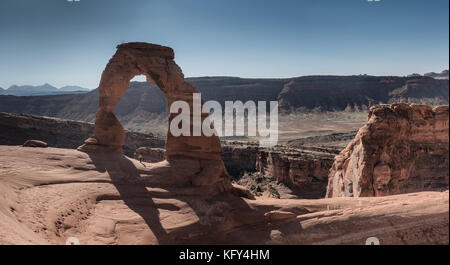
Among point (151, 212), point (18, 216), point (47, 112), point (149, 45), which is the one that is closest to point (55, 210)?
point (18, 216)

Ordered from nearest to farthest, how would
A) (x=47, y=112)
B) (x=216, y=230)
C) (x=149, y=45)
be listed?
(x=216, y=230) → (x=149, y=45) → (x=47, y=112)

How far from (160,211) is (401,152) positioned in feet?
43.7

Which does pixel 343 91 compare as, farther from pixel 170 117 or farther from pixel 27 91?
pixel 170 117

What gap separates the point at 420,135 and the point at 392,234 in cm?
1020

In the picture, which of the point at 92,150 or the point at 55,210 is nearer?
the point at 55,210

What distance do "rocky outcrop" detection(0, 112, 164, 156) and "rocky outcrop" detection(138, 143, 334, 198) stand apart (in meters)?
5.68

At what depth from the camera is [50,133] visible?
38750 mm

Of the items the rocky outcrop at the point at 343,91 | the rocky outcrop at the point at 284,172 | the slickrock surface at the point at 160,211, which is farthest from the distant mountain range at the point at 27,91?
the rocky outcrop at the point at 343,91

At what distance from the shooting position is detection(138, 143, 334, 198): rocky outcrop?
3338cm

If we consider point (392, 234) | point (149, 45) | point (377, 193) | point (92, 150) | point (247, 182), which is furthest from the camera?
point (247, 182)

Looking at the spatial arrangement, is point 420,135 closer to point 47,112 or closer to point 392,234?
point 392,234

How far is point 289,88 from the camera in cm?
12381

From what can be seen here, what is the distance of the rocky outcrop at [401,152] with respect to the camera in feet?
54.6

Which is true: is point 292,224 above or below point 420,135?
below
